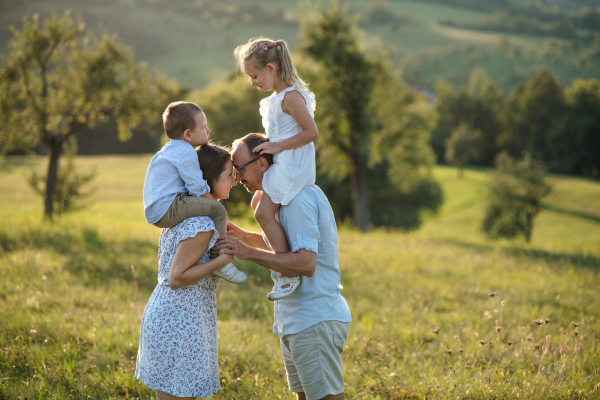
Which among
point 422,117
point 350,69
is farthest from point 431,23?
point 350,69

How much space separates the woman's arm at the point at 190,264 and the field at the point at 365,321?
69.8 inches

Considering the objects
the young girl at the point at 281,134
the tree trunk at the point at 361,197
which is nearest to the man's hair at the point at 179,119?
the young girl at the point at 281,134

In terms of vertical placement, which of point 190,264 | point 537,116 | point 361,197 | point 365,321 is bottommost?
point 361,197

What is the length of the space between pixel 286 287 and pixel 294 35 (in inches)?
4739

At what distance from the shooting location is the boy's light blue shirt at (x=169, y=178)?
3037 mm

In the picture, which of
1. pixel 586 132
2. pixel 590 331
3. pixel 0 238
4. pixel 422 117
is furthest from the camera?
pixel 586 132

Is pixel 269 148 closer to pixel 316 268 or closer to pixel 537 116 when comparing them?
pixel 316 268

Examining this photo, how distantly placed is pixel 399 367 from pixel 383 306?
226 centimetres

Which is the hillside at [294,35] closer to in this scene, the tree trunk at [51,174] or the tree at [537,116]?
the tree at [537,116]

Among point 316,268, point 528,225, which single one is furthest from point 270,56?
point 528,225

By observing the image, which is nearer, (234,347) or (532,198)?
(234,347)

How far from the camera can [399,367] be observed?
15.9ft

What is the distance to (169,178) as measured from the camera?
306cm

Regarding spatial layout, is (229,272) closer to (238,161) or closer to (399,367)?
(238,161)
